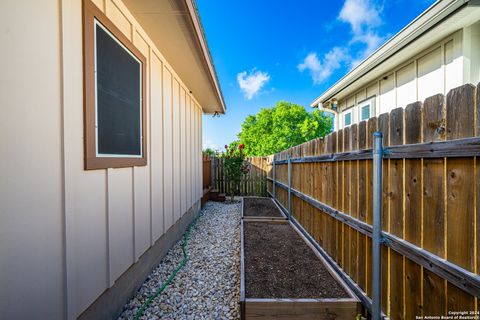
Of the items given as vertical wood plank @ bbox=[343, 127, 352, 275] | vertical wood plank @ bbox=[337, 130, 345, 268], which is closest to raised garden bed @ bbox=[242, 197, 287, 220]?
vertical wood plank @ bbox=[337, 130, 345, 268]

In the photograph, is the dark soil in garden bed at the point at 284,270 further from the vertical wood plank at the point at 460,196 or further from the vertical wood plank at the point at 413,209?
the vertical wood plank at the point at 460,196

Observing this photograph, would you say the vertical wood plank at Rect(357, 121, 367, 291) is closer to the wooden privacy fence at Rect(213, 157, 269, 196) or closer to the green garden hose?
the green garden hose

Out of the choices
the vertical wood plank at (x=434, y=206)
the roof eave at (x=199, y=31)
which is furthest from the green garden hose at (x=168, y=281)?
the roof eave at (x=199, y=31)

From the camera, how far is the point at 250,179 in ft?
31.1

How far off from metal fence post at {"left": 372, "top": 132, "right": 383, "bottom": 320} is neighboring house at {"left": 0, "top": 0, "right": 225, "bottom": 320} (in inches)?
84.8

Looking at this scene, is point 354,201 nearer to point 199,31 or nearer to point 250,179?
point 199,31

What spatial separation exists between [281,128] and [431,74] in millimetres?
22756

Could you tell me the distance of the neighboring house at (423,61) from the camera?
10.1 feet

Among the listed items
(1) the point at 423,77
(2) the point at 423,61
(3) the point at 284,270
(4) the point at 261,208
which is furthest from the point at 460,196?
(4) the point at 261,208

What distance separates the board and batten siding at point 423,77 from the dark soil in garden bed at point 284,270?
3.37 meters

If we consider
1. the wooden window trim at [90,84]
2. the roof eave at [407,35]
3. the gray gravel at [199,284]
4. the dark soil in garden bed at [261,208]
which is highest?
the roof eave at [407,35]

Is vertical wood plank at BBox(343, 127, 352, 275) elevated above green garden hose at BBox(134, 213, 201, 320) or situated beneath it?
elevated above

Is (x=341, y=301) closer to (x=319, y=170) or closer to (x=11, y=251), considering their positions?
(x=319, y=170)

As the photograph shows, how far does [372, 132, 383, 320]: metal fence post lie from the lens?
65.5 inches
